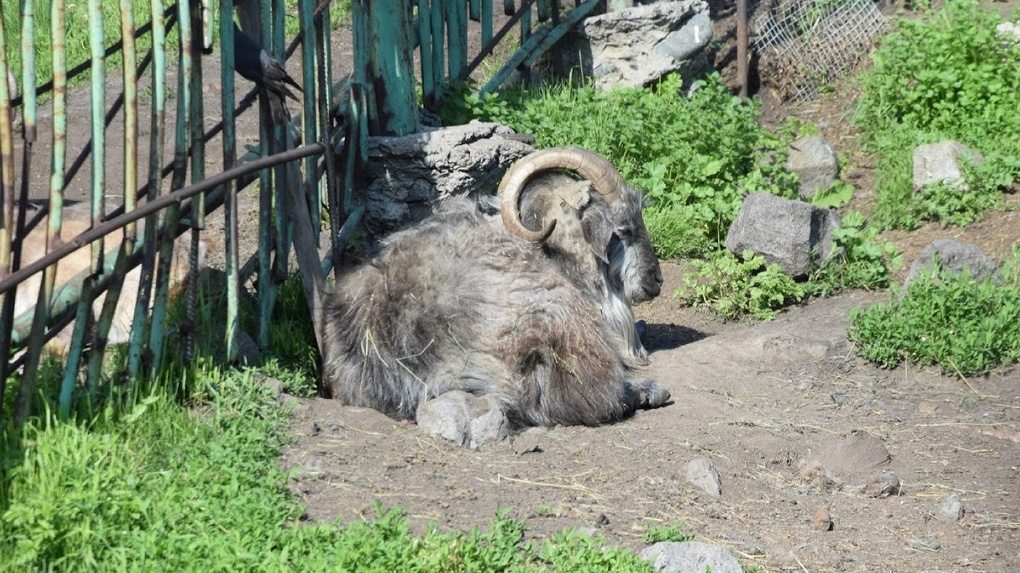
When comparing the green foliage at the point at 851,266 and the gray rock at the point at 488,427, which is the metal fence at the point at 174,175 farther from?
the green foliage at the point at 851,266

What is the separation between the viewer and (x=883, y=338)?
24.0 ft

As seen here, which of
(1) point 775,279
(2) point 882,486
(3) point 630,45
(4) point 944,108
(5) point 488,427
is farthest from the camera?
A: (3) point 630,45

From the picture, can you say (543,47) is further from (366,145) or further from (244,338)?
(244,338)

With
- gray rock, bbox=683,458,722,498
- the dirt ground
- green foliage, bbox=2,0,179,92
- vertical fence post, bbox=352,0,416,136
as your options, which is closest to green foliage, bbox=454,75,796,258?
vertical fence post, bbox=352,0,416,136

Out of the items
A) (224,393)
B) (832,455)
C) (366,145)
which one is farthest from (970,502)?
(366,145)

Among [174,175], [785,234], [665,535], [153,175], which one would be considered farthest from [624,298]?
[153,175]

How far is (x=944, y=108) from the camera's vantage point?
34.0 ft

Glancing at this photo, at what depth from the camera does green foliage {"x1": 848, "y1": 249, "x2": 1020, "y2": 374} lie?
7.11 metres

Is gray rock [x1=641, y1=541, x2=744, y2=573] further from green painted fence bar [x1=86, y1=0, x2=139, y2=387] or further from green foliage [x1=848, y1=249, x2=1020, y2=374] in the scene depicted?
green foliage [x1=848, y1=249, x2=1020, y2=374]

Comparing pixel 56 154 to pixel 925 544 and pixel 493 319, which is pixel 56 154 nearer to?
pixel 493 319

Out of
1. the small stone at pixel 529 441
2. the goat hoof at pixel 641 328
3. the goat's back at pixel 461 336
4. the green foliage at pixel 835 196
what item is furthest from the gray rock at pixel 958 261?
the small stone at pixel 529 441

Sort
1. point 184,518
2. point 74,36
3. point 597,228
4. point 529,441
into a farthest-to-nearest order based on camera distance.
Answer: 1. point 74,36
2. point 597,228
3. point 529,441
4. point 184,518

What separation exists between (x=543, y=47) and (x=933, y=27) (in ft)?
11.5

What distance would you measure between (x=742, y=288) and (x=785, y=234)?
0.49 meters
